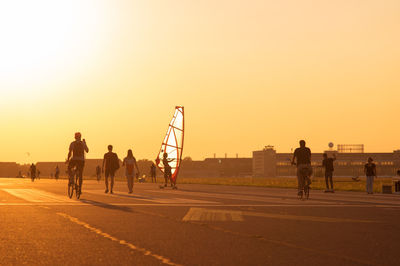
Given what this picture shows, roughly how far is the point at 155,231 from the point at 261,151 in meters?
184

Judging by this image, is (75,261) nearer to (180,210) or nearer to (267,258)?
(267,258)

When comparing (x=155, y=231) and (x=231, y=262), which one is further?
(x=155, y=231)

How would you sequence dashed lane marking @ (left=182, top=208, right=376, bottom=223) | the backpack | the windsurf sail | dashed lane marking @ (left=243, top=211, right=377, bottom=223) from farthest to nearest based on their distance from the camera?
1. the windsurf sail
2. the backpack
3. dashed lane marking @ (left=182, top=208, right=376, bottom=223)
4. dashed lane marking @ (left=243, top=211, right=377, bottom=223)

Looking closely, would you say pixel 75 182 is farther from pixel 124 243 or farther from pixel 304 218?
pixel 124 243

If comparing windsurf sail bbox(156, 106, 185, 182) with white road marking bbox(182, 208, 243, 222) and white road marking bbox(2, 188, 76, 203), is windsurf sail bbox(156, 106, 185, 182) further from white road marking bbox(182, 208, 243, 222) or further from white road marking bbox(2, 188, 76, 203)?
white road marking bbox(182, 208, 243, 222)

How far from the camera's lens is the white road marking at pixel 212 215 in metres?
12.5

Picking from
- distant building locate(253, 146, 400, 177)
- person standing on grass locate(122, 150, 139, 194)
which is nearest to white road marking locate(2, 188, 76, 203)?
person standing on grass locate(122, 150, 139, 194)

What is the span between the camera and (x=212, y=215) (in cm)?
1355

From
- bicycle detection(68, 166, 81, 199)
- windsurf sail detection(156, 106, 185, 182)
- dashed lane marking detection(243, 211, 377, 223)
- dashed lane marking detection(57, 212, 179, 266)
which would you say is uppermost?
windsurf sail detection(156, 106, 185, 182)

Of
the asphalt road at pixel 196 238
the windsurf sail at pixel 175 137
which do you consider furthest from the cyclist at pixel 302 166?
the windsurf sail at pixel 175 137

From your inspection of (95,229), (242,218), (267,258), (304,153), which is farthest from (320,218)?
(304,153)

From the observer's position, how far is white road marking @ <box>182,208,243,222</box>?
12.5 metres

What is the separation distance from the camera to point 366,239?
9.32m

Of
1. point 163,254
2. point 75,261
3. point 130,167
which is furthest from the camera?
point 130,167
